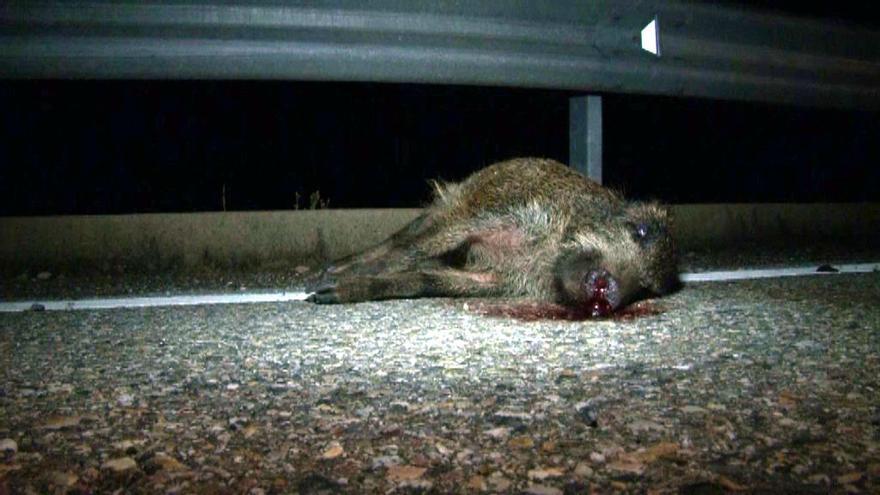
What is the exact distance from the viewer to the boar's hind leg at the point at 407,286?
5691 mm

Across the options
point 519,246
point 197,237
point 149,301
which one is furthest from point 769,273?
point 149,301

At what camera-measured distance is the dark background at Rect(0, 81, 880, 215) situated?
11578mm

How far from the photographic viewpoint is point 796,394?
3.44 m

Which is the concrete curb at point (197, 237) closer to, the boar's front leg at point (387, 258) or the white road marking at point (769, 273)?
the boar's front leg at point (387, 258)

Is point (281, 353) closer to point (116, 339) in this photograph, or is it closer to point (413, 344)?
point (413, 344)

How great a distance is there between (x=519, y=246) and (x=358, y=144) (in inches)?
276

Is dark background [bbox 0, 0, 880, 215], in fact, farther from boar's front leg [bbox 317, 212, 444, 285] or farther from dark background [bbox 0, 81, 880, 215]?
boar's front leg [bbox 317, 212, 444, 285]

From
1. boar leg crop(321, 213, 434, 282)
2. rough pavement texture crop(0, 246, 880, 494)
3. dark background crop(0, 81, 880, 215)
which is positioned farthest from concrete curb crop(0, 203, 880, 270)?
dark background crop(0, 81, 880, 215)

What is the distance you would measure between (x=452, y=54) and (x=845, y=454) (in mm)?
4754

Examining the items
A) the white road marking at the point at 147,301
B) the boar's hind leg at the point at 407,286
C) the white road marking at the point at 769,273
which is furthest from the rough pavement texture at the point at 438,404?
the white road marking at the point at 769,273

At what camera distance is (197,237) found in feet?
22.6

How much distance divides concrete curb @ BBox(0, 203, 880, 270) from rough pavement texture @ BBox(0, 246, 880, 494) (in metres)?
1.61

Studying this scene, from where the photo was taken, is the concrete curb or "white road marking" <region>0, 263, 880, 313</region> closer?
"white road marking" <region>0, 263, 880, 313</region>

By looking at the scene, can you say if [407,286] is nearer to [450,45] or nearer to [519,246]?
[519,246]
